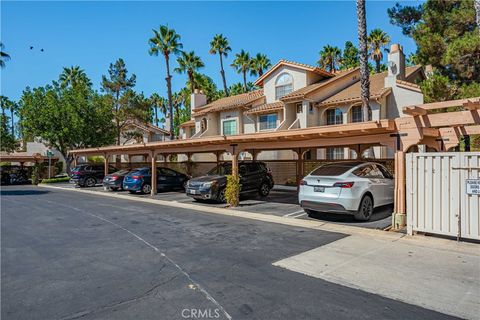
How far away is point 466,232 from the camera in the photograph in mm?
6883

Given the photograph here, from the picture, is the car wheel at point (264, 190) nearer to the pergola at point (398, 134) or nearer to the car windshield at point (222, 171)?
the car windshield at point (222, 171)

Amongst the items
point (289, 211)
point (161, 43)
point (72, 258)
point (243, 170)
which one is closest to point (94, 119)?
point (161, 43)

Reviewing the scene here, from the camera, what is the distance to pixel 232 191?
13188 millimetres

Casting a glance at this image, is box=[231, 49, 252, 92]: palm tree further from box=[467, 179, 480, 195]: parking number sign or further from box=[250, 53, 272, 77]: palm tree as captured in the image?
box=[467, 179, 480, 195]: parking number sign

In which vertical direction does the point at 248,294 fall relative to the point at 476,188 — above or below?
below

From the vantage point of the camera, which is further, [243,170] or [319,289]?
[243,170]

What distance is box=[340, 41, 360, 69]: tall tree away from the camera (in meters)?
41.8

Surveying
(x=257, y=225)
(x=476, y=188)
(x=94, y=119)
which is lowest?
(x=257, y=225)

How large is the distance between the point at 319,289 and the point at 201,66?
3891 cm

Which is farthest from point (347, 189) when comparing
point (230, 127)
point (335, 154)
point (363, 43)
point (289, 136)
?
point (230, 127)

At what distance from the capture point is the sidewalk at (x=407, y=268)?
4.46m

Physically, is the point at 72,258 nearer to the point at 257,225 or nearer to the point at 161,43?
the point at 257,225

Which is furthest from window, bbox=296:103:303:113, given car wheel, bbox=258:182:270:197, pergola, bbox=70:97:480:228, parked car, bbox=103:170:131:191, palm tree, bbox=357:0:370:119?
parked car, bbox=103:170:131:191

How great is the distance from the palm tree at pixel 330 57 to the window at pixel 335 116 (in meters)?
19.9
